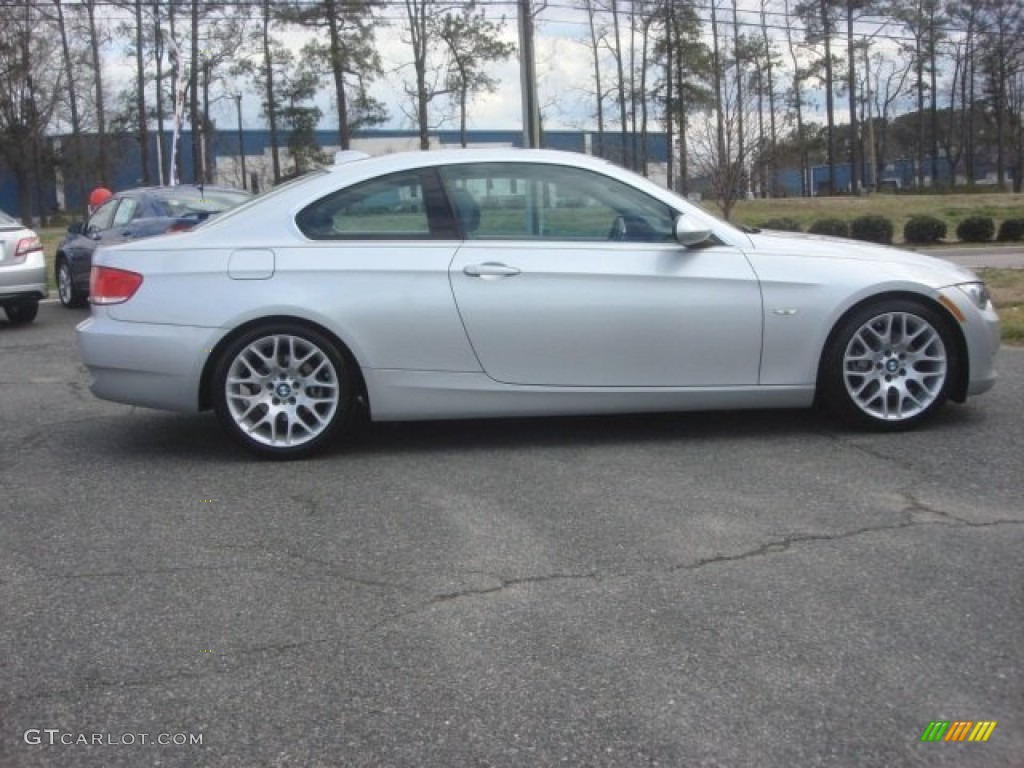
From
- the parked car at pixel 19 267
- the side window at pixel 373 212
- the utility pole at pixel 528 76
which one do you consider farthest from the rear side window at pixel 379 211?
the utility pole at pixel 528 76

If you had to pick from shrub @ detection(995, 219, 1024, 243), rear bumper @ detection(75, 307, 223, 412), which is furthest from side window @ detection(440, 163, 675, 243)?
shrub @ detection(995, 219, 1024, 243)

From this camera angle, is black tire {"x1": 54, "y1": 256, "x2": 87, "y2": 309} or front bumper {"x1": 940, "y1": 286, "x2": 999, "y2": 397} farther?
black tire {"x1": 54, "y1": 256, "x2": 87, "y2": 309}

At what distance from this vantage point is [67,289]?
42.3 ft

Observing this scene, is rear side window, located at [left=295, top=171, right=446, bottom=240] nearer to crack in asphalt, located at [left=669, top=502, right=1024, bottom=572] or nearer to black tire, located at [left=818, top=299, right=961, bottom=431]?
black tire, located at [left=818, top=299, right=961, bottom=431]

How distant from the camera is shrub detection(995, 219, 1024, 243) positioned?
2519 cm

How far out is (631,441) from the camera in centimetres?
550

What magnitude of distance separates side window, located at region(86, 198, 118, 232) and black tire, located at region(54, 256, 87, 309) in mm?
700

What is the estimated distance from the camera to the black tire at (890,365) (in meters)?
5.34

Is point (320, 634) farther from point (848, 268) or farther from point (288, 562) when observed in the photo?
point (848, 268)

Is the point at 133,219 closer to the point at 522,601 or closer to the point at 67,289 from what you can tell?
the point at 67,289

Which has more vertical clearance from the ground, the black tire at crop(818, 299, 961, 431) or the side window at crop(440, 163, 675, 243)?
the side window at crop(440, 163, 675, 243)

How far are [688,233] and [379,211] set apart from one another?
1.58 meters

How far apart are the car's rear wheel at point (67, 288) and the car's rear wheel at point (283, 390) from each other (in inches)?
334

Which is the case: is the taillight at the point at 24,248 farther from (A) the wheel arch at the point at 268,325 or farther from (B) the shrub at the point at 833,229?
(B) the shrub at the point at 833,229
